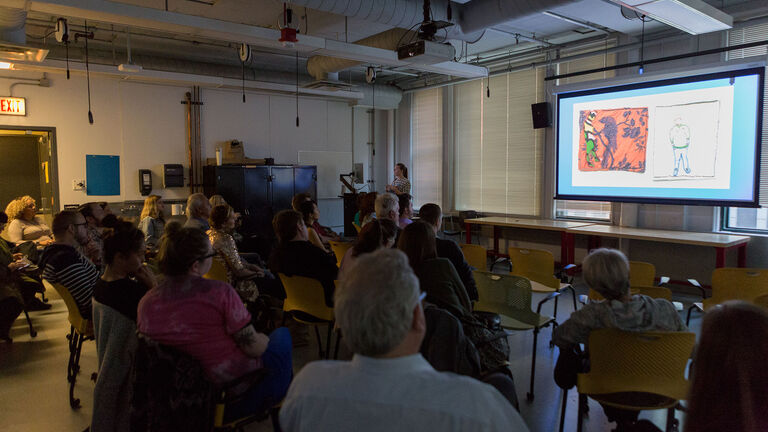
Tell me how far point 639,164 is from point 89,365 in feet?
20.9

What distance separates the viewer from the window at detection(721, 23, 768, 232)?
539 cm

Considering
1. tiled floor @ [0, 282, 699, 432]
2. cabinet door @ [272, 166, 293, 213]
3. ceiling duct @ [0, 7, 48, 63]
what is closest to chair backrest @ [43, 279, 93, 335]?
tiled floor @ [0, 282, 699, 432]

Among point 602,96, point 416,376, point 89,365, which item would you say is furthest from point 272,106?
point 416,376

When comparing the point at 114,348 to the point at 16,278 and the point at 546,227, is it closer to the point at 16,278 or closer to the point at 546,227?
the point at 16,278

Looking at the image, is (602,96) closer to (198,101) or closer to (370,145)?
(370,145)

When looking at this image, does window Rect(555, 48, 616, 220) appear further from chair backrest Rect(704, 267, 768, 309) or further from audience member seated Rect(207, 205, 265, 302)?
audience member seated Rect(207, 205, 265, 302)

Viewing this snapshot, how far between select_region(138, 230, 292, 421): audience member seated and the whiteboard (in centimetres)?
774

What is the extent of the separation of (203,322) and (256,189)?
21.8ft

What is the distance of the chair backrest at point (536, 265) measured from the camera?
3980 millimetres

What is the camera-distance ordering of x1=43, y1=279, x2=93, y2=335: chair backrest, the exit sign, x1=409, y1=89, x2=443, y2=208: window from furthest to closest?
1. x1=409, y1=89, x2=443, y2=208: window
2. the exit sign
3. x1=43, y1=279, x2=93, y2=335: chair backrest

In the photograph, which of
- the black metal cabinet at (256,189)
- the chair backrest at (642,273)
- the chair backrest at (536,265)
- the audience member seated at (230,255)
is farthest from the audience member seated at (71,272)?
the black metal cabinet at (256,189)

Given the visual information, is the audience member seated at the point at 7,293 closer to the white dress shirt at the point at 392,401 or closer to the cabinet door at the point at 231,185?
the cabinet door at the point at 231,185

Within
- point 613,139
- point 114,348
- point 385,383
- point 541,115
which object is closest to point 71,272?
point 114,348

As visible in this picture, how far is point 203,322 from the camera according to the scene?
6.35 ft
